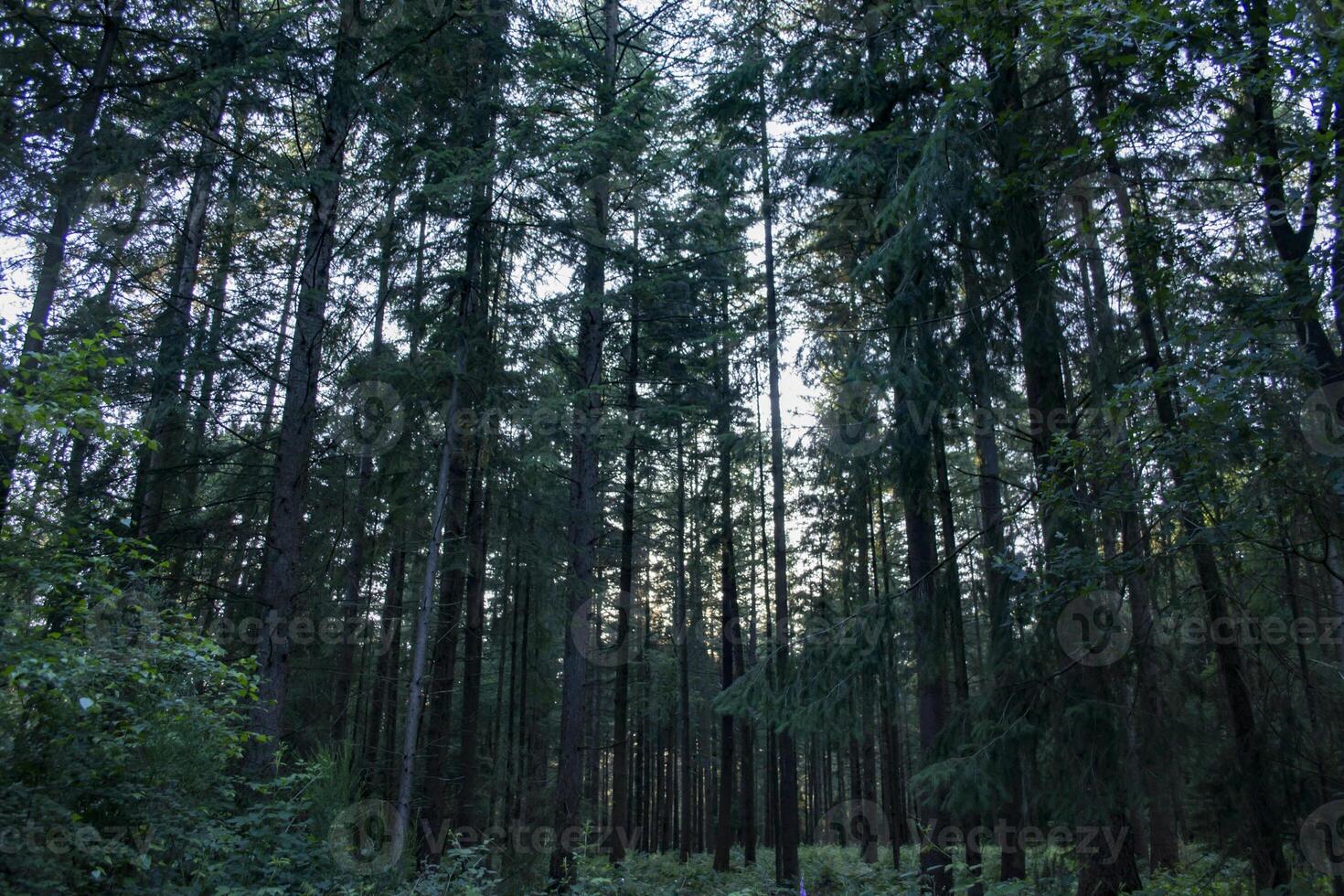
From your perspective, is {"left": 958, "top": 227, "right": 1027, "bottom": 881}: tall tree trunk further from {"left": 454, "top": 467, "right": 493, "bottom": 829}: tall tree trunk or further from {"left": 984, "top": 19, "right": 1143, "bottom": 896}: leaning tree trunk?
{"left": 454, "top": 467, "right": 493, "bottom": 829}: tall tree trunk

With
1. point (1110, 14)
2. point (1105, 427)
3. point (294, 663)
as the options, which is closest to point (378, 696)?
point (294, 663)

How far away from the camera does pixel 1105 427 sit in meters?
6.05

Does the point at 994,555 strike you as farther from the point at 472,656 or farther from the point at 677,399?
the point at 677,399

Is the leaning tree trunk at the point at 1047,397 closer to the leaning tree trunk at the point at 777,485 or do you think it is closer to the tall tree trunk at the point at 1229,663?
the tall tree trunk at the point at 1229,663

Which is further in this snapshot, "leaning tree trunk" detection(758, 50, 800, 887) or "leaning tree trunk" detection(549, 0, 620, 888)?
"leaning tree trunk" detection(758, 50, 800, 887)

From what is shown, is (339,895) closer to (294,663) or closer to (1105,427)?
(1105,427)

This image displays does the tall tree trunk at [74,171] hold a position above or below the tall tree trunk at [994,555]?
above

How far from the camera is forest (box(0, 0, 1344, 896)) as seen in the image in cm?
526

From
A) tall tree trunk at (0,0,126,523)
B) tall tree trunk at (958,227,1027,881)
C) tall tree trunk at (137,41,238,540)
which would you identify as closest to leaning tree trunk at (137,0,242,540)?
tall tree trunk at (137,41,238,540)

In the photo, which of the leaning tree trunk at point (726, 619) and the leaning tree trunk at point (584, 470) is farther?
the leaning tree trunk at point (726, 619)

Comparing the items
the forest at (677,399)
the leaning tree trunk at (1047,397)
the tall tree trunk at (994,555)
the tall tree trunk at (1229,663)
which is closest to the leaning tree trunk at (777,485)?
the forest at (677,399)

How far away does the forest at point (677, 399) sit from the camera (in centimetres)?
526

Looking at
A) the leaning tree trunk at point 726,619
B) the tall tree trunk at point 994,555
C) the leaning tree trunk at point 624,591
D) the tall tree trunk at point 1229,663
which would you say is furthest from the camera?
the leaning tree trunk at point 726,619

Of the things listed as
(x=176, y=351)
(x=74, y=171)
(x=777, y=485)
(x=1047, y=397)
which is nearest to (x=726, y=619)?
(x=777, y=485)
